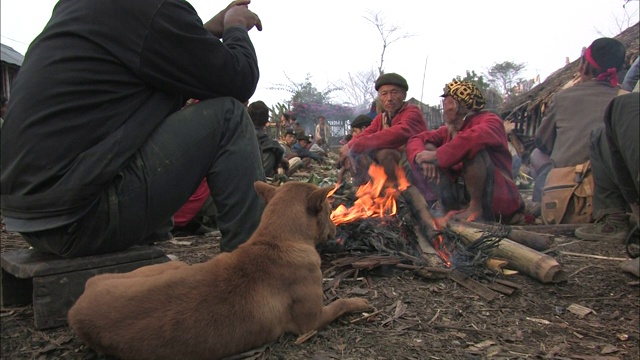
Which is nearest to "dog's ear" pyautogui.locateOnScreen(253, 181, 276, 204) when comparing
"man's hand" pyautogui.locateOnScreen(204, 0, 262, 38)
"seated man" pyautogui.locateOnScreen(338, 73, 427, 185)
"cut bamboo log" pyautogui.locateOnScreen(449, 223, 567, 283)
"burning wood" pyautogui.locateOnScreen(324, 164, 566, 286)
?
"burning wood" pyautogui.locateOnScreen(324, 164, 566, 286)

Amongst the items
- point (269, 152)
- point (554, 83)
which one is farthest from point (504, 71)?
point (269, 152)

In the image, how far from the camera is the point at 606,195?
16.0 ft

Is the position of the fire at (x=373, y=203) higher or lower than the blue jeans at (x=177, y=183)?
lower

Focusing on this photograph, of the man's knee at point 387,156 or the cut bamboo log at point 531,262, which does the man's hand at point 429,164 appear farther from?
the cut bamboo log at point 531,262

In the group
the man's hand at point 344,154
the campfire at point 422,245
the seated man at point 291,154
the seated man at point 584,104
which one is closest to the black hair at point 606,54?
the seated man at point 584,104

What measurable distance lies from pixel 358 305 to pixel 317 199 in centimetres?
67

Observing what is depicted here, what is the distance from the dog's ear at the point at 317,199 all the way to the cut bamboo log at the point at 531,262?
1.76 m

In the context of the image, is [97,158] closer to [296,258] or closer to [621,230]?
[296,258]

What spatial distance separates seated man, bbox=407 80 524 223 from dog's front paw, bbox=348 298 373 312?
2.73 m

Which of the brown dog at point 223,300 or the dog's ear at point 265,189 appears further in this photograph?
the dog's ear at point 265,189

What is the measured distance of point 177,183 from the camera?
8.65 feet

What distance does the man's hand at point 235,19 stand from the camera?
3.15 m

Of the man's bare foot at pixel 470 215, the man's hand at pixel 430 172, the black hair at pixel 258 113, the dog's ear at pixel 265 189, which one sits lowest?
the man's bare foot at pixel 470 215

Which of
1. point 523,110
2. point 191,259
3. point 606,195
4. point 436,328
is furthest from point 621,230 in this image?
point 523,110
